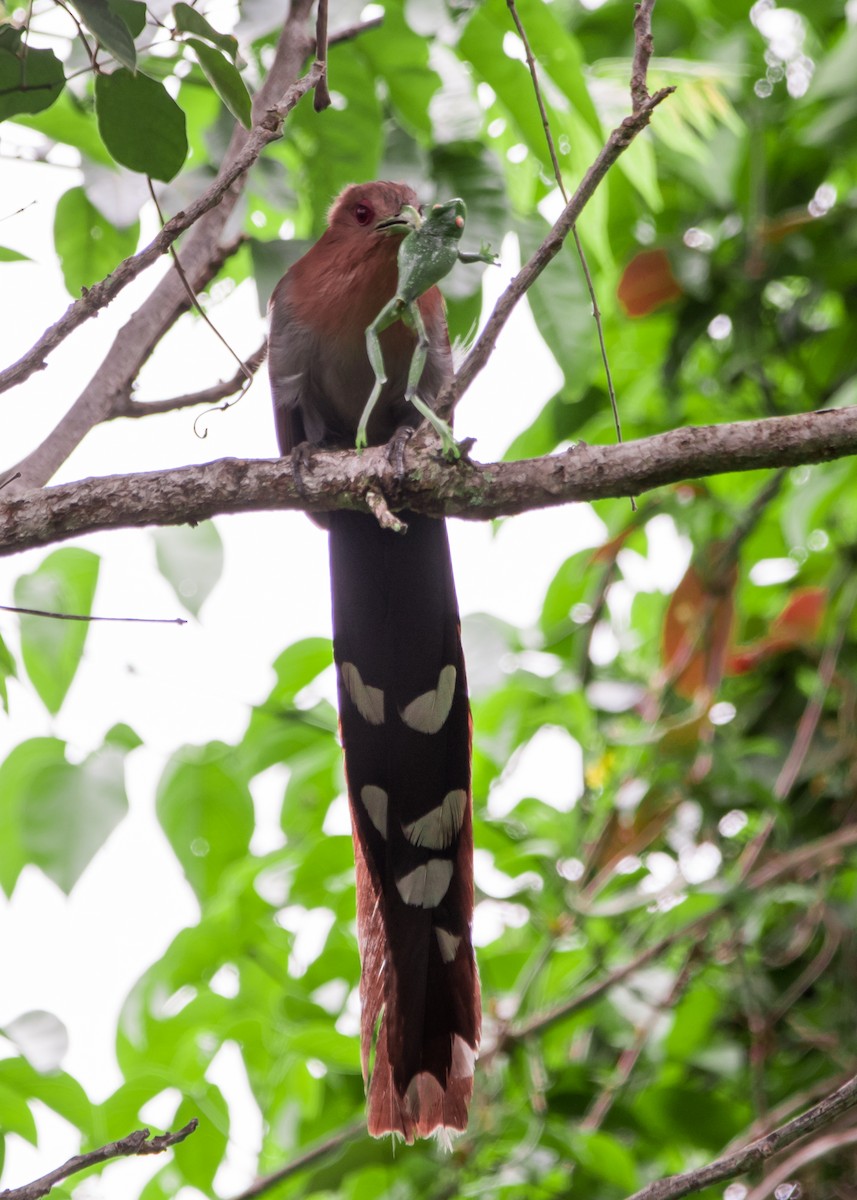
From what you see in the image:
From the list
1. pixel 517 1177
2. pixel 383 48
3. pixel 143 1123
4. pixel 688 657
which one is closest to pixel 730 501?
pixel 688 657

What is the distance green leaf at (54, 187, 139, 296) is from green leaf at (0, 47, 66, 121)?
58cm

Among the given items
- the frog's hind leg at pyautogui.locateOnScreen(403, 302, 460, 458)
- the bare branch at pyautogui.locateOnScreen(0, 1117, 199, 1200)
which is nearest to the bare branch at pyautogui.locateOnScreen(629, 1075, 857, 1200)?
the bare branch at pyautogui.locateOnScreen(0, 1117, 199, 1200)

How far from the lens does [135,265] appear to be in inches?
64.4

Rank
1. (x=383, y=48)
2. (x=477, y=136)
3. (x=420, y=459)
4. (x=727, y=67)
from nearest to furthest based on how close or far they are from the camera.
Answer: (x=420, y=459), (x=383, y=48), (x=477, y=136), (x=727, y=67)

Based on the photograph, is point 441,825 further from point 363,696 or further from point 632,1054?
point 632,1054

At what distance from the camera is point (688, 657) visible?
3.33m

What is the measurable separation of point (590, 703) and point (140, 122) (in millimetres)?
2116

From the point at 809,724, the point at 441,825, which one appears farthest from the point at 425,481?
the point at 809,724

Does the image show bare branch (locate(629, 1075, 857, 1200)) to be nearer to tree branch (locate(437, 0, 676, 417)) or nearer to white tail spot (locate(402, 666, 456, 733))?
tree branch (locate(437, 0, 676, 417))

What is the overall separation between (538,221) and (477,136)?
21cm

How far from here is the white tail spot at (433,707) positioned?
2.58m

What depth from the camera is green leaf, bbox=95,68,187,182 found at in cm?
179

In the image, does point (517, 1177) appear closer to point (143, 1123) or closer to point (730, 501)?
point (143, 1123)

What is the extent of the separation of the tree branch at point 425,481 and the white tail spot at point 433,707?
0.79 m
